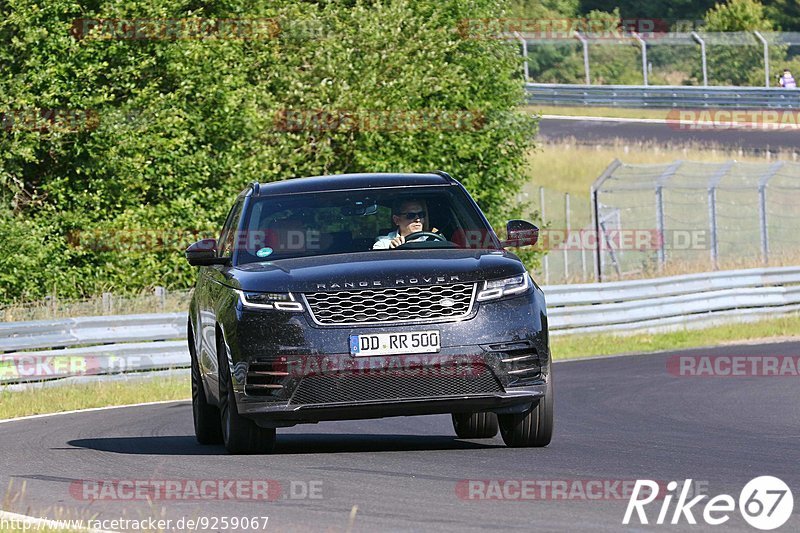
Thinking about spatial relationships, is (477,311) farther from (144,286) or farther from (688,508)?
(144,286)

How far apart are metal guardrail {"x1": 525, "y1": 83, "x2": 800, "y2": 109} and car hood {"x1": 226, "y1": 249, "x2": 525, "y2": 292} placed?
1439 inches

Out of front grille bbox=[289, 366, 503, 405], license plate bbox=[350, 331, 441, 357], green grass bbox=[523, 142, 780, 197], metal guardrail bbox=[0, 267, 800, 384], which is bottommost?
green grass bbox=[523, 142, 780, 197]

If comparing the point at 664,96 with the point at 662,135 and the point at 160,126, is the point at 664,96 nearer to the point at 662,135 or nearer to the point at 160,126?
the point at 662,135

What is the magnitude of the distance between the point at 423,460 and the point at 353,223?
5.94 ft

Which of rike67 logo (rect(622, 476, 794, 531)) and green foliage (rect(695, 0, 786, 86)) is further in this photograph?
green foliage (rect(695, 0, 786, 86))

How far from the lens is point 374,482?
8.43 m

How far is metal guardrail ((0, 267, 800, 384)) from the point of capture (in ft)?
61.7

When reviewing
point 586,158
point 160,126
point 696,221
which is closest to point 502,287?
point 160,126

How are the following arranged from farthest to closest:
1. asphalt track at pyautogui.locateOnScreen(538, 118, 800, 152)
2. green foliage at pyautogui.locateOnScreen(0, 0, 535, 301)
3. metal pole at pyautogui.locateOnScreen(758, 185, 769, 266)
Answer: asphalt track at pyautogui.locateOnScreen(538, 118, 800, 152), metal pole at pyautogui.locateOnScreen(758, 185, 769, 266), green foliage at pyautogui.locateOnScreen(0, 0, 535, 301)

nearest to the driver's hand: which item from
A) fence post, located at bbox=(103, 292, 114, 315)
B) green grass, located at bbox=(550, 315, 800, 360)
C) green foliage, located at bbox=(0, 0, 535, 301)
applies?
fence post, located at bbox=(103, 292, 114, 315)

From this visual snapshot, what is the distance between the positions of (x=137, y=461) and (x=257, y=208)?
1.88 m

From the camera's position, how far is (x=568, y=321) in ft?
82.1

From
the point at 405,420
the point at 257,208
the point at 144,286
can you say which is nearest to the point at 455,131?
the point at 144,286

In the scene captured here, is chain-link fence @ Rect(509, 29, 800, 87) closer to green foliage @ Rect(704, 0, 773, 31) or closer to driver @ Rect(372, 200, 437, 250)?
green foliage @ Rect(704, 0, 773, 31)
